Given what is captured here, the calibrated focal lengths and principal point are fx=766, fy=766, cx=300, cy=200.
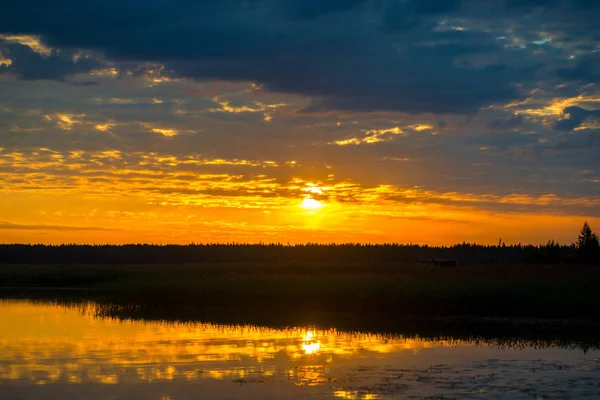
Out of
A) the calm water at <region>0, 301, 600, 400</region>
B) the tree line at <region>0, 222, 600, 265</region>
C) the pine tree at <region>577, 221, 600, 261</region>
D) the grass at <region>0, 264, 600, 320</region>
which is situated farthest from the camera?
the tree line at <region>0, 222, 600, 265</region>

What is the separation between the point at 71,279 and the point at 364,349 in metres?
58.7

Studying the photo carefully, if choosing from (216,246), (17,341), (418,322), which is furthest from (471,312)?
(216,246)

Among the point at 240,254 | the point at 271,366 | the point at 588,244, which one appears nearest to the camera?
the point at 271,366

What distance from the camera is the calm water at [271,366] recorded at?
61.3ft

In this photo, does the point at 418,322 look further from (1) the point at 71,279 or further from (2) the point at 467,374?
(1) the point at 71,279

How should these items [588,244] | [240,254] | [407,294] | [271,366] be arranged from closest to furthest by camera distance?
[271,366] < [407,294] < [588,244] < [240,254]

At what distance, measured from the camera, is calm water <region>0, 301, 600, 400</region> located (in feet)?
61.3

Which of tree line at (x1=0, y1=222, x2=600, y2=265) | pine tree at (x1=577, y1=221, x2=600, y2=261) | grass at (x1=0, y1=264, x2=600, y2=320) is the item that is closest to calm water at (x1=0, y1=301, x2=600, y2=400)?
grass at (x1=0, y1=264, x2=600, y2=320)

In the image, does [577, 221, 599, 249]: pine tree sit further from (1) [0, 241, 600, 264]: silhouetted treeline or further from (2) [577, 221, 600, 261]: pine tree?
(1) [0, 241, 600, 264]: silhouetted treeline

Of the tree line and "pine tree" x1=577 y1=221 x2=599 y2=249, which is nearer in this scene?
"pine tree" x1=577 y1=221 x2=599 y2=249

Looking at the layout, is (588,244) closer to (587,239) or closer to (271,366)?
(587,239)

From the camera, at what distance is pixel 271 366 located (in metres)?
22.8

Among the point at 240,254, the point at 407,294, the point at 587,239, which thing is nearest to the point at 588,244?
the point at 587,239

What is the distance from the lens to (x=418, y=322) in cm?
3503
